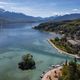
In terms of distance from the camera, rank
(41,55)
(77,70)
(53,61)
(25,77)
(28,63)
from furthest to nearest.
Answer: (41,55) → (53,61) → (28,63) → (25,77) → (77,70)

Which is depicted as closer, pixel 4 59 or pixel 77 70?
pixel 77 70

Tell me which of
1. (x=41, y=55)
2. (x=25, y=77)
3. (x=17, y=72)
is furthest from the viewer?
(x=41, y=55)

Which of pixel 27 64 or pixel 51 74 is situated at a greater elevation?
pixel 27 64

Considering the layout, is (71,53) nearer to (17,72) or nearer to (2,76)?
(17,72)

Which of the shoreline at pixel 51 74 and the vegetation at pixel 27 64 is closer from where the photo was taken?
the shoreline at pixel 51 74

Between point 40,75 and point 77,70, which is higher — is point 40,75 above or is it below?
below

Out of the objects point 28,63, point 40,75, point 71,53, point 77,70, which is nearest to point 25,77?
point 40,75

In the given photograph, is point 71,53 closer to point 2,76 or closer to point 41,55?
point 41,55

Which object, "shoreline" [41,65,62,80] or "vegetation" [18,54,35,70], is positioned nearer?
"shoreline" [41,65,62,80]

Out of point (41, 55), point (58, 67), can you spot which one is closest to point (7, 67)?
point (58, 67)

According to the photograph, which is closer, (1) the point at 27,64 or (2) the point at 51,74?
(2) the point at 51,74
